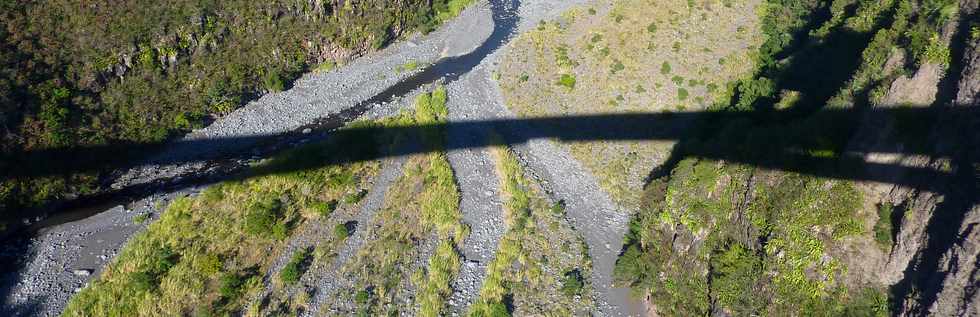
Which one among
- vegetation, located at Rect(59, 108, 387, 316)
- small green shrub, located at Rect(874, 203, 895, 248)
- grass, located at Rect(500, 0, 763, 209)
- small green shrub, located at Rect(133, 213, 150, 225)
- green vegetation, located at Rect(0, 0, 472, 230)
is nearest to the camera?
small green shrub, located at Rect(874, 203, 895, 248)

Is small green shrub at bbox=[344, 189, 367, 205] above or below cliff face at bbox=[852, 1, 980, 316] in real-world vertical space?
below

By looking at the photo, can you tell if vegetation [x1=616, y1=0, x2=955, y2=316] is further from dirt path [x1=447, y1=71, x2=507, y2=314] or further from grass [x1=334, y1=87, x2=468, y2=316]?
grass [x1=334, y1=87, x2=468, y2=316]

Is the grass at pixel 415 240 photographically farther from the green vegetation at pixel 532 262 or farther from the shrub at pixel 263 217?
the shrub at pixel 263 217

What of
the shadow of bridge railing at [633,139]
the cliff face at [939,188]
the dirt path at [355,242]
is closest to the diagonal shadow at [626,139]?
the shadow of bridge railing at [633,139]

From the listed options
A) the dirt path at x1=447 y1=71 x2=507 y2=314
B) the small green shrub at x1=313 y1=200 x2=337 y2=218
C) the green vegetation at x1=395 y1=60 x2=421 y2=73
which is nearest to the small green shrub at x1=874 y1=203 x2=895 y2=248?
the dirt path at x1=447 y1=71 x2=507 y2=314

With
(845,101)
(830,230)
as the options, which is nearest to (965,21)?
(845,101)

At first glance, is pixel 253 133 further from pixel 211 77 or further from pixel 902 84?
pixel 902 84
